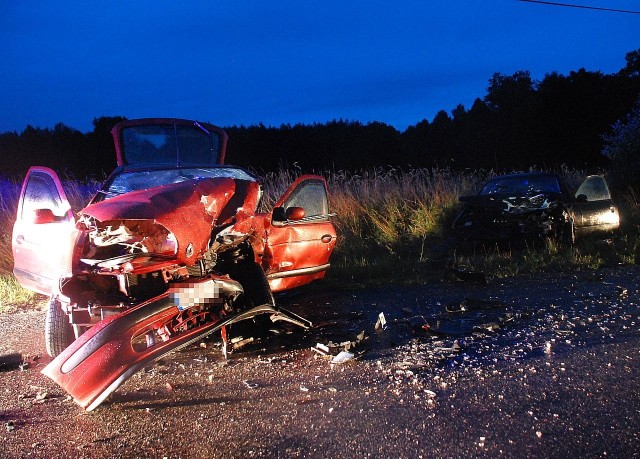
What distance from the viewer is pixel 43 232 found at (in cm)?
537

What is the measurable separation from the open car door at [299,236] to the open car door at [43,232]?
71.5 inches

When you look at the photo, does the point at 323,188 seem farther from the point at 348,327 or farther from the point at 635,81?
the point at 635,81

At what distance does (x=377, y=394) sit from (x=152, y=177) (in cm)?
366

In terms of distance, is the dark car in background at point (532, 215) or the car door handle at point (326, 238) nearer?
the car door handle at point (326, 238)

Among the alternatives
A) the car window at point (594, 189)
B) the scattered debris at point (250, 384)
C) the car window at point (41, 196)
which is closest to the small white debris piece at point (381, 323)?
the scattered debris at point (250, 384)

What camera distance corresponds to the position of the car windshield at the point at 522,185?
9516 mm

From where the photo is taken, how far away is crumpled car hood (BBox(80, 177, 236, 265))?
12.7ft

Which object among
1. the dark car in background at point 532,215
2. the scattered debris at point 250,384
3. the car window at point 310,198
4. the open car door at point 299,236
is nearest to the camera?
the scattered debris at point 250,384

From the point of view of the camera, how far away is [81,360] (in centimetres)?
354

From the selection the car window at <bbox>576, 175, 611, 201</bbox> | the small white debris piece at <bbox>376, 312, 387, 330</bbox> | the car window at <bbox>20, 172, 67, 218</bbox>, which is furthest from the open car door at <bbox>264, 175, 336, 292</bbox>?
the car window at <bbox>576, 175, 611, 201</bbox>

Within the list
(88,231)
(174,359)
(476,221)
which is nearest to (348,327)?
(174,359)

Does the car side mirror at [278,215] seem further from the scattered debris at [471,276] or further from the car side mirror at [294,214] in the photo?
the scattered debris at [471,276]

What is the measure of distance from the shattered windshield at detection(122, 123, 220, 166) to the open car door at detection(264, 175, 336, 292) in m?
1.86

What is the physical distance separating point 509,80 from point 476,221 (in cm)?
3601
